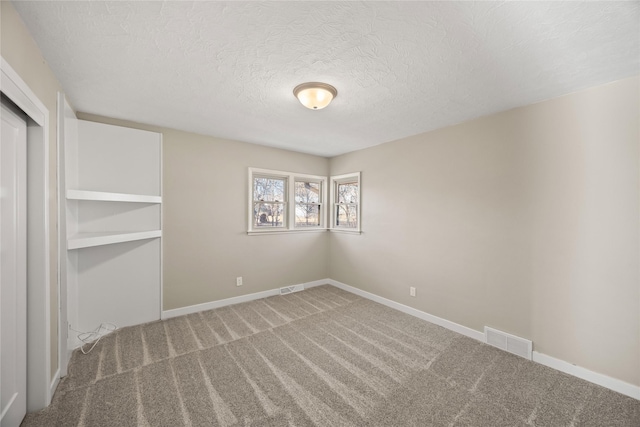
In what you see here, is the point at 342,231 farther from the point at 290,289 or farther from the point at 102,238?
the point at 102,238

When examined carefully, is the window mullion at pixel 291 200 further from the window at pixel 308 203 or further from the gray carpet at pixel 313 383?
the gray carpet at pixel 313 383

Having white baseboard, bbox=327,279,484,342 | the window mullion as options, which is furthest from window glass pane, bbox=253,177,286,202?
white baseboard, bbox=327,279,484,342

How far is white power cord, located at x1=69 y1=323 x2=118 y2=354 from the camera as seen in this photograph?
266 centimetres

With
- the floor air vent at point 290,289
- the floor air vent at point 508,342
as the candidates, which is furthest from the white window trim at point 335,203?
the floor air vent at point 508,342

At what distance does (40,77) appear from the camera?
1.73m

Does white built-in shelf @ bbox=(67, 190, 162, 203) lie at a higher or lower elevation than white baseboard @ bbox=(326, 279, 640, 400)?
higher

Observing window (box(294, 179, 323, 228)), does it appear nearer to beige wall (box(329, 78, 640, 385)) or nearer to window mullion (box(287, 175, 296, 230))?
window mullion (box(287, 175, 296, 230))

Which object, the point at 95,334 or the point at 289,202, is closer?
the point at 95,334

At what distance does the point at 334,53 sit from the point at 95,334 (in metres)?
3.64

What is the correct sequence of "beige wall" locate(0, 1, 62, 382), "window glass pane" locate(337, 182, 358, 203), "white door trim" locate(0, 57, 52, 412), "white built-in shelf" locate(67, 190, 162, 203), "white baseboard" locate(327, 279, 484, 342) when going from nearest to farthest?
1. "beige wall" locate(0, 1, 62, 382)
2. "white door trim" locate(0, 57, 52, 412)
3. "white built-in shelf" locate(67, 190, 162, 203)
4. "white baseboard" locate(327, 279, 484, 342)
5. "window glass pane" locate(337, 182, 358, 203)

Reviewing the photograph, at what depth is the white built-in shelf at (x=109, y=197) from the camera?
7.30ft

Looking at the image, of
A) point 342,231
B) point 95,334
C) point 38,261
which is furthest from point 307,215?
point 38,261

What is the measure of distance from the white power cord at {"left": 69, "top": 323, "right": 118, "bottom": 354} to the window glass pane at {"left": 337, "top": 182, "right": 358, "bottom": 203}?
147 inches

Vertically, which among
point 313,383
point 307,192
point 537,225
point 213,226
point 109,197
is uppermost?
point 307,192
